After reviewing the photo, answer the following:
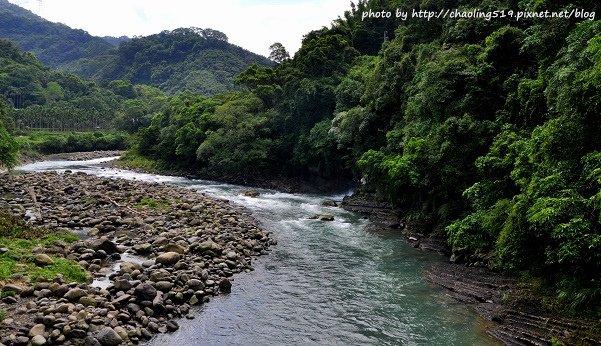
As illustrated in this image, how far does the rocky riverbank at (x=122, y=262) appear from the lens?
39.1 ft

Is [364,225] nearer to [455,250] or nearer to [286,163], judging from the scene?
[455,250]

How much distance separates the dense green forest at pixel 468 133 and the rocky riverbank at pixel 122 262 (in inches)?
408

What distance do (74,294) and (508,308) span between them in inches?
561

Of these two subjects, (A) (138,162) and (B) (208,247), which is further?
(A) (138,162)

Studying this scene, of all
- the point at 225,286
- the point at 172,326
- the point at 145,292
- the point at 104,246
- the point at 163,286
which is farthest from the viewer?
the point at 104,246

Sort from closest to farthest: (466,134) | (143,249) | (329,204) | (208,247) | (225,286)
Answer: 1. (225,286)
2. (143,249)
3. (208,247)
4. (466,134)
5. (329,204)

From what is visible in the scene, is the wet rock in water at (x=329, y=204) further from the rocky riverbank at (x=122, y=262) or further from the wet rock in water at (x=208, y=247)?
the wet rock in water at (x=208, y=247)

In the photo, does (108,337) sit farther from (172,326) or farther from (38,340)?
(172,326)

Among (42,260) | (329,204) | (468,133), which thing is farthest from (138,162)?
(468,133)

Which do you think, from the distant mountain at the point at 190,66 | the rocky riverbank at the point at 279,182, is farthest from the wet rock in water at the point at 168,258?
the distant mountain at the point at 190,66

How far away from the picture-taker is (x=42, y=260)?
15.5m

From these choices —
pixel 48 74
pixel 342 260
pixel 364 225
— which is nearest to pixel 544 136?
pixel 342 260

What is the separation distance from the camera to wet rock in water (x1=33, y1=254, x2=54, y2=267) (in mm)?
15467

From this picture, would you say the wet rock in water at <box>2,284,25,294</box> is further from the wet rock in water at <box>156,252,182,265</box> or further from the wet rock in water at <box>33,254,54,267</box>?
the wet rock in water at <box>156,252,182,265</box>
